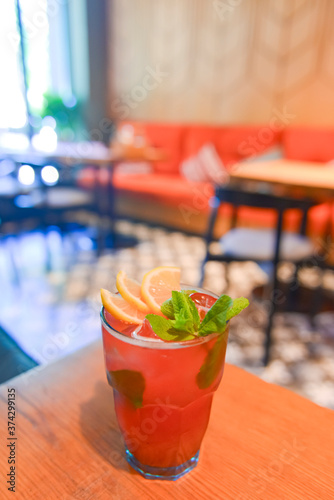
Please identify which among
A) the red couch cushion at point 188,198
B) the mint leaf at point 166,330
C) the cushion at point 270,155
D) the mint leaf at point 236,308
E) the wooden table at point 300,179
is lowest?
the red couch cushion at point 188,198

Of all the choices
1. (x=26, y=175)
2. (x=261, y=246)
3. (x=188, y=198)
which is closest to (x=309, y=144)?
(x=188, y=198)

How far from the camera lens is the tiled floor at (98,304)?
1.86m

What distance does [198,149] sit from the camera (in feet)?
14.5

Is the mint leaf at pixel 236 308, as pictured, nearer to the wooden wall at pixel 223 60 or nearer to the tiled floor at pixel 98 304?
the tiled floor at pixel 98 304

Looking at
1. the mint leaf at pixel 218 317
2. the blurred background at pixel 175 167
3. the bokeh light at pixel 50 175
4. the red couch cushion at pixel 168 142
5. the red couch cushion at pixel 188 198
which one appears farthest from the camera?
the red couch cushion at pixel 168 142

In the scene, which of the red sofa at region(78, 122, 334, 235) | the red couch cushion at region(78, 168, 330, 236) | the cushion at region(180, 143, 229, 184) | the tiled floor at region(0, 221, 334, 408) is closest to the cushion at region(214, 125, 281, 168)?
the red sofa at region(78, 122, 334, 235)

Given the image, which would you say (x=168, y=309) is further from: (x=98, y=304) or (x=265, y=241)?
(x=98, y=304)

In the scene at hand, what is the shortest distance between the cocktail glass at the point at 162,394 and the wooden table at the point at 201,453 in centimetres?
2

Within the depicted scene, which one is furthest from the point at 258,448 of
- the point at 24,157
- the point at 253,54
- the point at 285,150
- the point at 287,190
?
the point at 253,54

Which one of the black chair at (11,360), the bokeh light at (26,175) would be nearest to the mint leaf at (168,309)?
the black chair at (11,360)

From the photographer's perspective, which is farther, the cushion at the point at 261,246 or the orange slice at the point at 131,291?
the cushion at the point at 261,246

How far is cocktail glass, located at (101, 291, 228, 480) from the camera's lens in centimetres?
41

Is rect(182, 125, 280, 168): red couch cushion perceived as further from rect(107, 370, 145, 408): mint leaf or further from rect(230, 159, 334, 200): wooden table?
rect(107, 370, 145, 408): mint leaf

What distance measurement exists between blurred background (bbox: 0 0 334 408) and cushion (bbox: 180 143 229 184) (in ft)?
0.05
